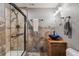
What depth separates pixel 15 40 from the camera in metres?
1.79

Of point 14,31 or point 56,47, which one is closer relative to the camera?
point 56,47

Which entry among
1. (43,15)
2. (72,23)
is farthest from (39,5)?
Result: (72,23)

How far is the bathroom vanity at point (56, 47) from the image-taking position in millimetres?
1509

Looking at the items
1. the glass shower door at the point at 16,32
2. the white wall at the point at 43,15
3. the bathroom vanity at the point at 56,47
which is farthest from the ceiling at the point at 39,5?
the bathroom vanity at the point at 56,47

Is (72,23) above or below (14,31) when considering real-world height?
above

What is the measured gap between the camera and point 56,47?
1.58 meters

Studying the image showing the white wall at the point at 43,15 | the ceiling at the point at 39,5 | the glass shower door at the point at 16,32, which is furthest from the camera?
the glass shower door at the point at 16,32

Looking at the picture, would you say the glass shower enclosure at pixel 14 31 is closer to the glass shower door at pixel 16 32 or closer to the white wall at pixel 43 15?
the glass shower door at pixel 16 32

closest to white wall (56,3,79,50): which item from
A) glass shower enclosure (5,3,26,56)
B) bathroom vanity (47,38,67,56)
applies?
bathroom vanity (47,38,67,56)

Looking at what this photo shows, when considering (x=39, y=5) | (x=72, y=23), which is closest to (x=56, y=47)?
(x=72, y=23)

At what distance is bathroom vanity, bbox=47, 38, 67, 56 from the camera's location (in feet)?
4.95

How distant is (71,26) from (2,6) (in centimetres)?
96

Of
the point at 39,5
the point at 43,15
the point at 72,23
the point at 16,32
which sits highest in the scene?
the point at 39,5

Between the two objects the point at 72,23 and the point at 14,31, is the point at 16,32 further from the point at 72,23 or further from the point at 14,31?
the point at 72,23
